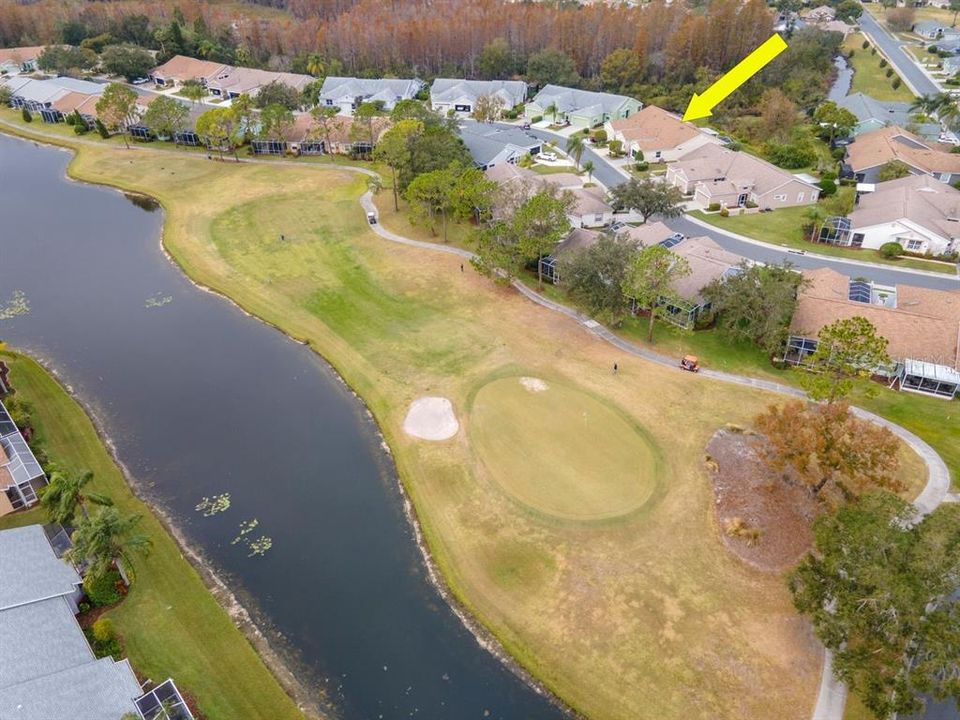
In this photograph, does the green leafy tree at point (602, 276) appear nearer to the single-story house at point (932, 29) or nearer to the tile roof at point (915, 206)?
the tile roof at point (915, 206)

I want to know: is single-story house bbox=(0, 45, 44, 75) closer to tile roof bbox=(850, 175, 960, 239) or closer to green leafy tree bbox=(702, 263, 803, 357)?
green leafy tree bbox=(702, 263, 803, 357)

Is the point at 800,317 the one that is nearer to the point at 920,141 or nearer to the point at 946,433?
the point at 946,433

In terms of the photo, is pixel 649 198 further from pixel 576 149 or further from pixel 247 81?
pixel 247 81

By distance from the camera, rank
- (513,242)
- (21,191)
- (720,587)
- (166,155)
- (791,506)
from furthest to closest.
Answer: (166,155)
(21,191)
(513,242)
(791,506)
(720,587)

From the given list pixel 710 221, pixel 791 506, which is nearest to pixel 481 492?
pixel 791 506

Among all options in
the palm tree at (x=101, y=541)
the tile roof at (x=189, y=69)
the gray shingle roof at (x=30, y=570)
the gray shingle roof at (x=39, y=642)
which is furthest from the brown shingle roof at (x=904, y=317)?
the tile roof at (x=189, y=69)

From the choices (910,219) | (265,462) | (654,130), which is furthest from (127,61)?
(910,219)

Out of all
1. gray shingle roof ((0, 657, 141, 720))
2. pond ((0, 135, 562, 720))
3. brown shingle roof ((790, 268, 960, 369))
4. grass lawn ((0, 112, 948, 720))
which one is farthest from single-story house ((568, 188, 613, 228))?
gray shingle roof ((0, 657, 141, 720))
